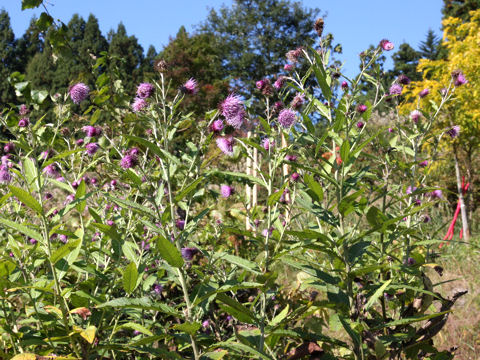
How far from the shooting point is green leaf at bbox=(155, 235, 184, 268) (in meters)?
1.17

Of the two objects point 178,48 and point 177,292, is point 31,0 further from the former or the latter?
point 178,48

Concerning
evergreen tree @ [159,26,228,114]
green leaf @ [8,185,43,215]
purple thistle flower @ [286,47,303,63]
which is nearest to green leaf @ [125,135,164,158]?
green leaf @ [8,185,43,215]

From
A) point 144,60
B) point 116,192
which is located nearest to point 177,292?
point 116,192

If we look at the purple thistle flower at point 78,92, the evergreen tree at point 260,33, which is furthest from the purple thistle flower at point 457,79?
the evergreen tree at point 260,33

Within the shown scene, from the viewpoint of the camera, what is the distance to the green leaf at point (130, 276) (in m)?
1.34

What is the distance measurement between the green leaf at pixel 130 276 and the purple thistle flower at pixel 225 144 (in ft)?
1.99

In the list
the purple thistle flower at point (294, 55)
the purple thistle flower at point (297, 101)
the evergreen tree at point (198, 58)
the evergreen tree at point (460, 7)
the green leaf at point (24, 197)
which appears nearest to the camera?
the green leaf at point (24, 197)

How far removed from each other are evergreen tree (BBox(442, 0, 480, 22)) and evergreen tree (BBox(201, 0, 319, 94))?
7.87 metres

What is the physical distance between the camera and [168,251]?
1201 mm

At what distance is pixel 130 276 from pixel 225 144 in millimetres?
656

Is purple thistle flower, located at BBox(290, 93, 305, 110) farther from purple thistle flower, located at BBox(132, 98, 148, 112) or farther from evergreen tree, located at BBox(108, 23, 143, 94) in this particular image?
evergreen tree, located at BBox(108, 23, 143, 94)

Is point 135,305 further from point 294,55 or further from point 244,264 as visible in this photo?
point 294,55

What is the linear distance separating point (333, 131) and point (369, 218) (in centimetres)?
32

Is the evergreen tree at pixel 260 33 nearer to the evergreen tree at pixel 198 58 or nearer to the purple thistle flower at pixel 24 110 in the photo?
the evergreen tree at pixel 198 58
